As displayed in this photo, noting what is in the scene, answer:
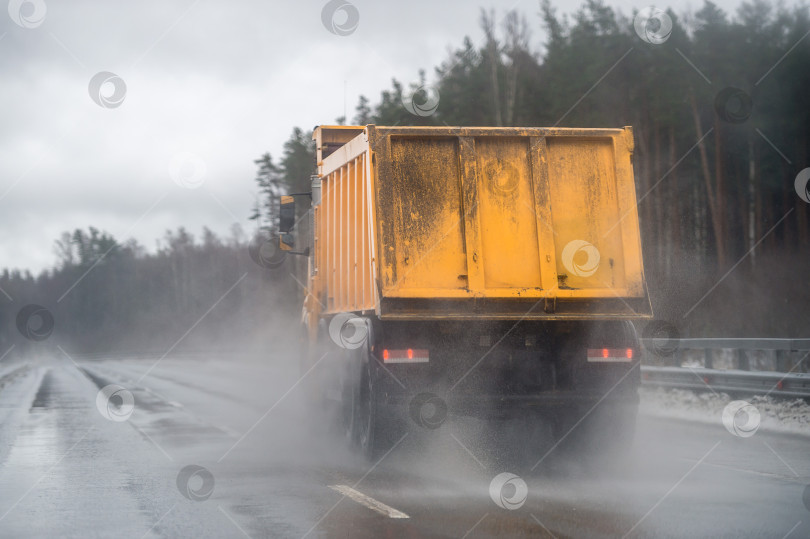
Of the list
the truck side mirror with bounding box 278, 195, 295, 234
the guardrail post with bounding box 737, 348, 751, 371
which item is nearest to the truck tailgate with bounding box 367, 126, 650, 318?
the truck side mirror with bounding box 278, 195, 295, 234

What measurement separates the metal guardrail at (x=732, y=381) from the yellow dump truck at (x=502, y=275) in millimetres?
4627

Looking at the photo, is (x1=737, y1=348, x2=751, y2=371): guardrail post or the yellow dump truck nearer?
the yellow dump truck

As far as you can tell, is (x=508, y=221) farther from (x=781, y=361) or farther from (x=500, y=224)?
(x=781, y=361)

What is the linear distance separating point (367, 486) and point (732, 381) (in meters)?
7.87

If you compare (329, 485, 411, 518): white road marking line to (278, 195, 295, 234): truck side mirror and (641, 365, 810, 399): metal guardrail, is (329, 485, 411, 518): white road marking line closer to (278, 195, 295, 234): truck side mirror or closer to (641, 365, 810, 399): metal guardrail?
(278, 195, 295, 234): truck side mirror

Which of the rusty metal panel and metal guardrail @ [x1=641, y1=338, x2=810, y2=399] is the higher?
the rusty metal panel

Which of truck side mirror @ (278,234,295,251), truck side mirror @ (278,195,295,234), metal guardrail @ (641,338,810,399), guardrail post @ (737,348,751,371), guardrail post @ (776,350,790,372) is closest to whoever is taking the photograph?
truck side mirror @ (278,195,295,234)

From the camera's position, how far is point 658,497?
25.1ft

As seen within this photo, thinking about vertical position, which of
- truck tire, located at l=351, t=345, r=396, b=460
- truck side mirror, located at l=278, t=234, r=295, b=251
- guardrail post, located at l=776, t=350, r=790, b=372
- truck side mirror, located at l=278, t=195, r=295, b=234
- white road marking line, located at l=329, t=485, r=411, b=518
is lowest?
white road marking line, located at l=329, t=485, r=411, b=518

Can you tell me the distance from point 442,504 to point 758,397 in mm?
7779

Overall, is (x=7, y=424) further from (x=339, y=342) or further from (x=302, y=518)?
(x=302, y=518)

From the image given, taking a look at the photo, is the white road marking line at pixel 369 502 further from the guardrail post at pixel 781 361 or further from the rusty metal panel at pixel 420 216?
the guardrail post at pixel 781 361

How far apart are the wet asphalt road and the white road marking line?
0.5 inches

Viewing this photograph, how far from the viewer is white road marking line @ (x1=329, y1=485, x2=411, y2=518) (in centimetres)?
712
